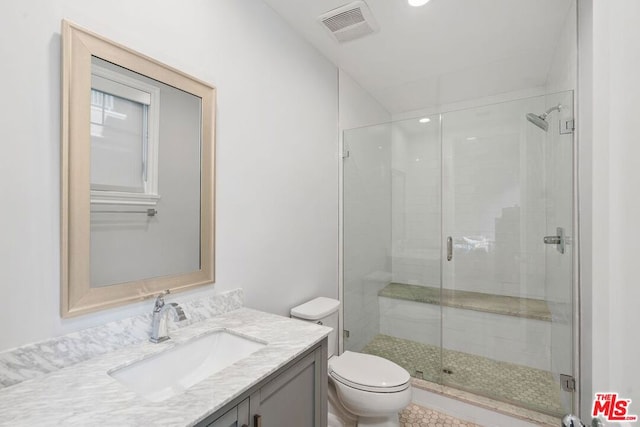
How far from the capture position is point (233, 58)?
4.94ft

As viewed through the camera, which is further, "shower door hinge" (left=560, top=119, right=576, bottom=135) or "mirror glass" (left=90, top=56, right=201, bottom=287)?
"shower door hinge" (left=560, top=119, right=576, bottom=135)

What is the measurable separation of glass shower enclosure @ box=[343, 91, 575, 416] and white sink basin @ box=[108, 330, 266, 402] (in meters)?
1.48

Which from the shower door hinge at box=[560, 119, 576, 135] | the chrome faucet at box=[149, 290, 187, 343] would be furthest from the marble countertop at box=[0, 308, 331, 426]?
the shower door hinge at box=[560, 119, 576, 135]

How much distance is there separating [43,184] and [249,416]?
946mm

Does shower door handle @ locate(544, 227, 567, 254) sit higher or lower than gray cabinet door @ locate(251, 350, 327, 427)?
higher

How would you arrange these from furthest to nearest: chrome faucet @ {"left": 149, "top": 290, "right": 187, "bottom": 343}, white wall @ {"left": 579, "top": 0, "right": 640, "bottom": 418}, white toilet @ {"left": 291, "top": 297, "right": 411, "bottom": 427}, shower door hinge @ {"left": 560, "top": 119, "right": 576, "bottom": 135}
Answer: shower door hinge @ {"left": 560, "top": 119, "right": 576, "bottom": 135}
white toilet @ {"left": 291, "top": 297, "right": 411, "bottom": 427}
chrome faucet @ {"left": 149, "top": 290, "right": 187, "bottom": 343}
white wall @ {"left": 579, "top": 0, "right": 640, "bottom": 418}

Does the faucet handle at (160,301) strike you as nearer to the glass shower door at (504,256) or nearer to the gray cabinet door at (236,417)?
the gray cabinet door at (236,417)

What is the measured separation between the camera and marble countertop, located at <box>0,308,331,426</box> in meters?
0.68

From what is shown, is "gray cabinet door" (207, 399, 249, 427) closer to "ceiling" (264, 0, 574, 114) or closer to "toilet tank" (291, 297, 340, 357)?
"toilet tank" (291, 297, 340, 357)

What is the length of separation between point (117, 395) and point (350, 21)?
2.14m

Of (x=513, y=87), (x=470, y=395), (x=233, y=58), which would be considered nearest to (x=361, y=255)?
(x=470, y=395)

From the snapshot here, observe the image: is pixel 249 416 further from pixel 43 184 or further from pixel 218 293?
pixel 43 184

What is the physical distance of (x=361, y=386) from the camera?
161cm

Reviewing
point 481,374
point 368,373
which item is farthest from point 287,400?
point 481,374
